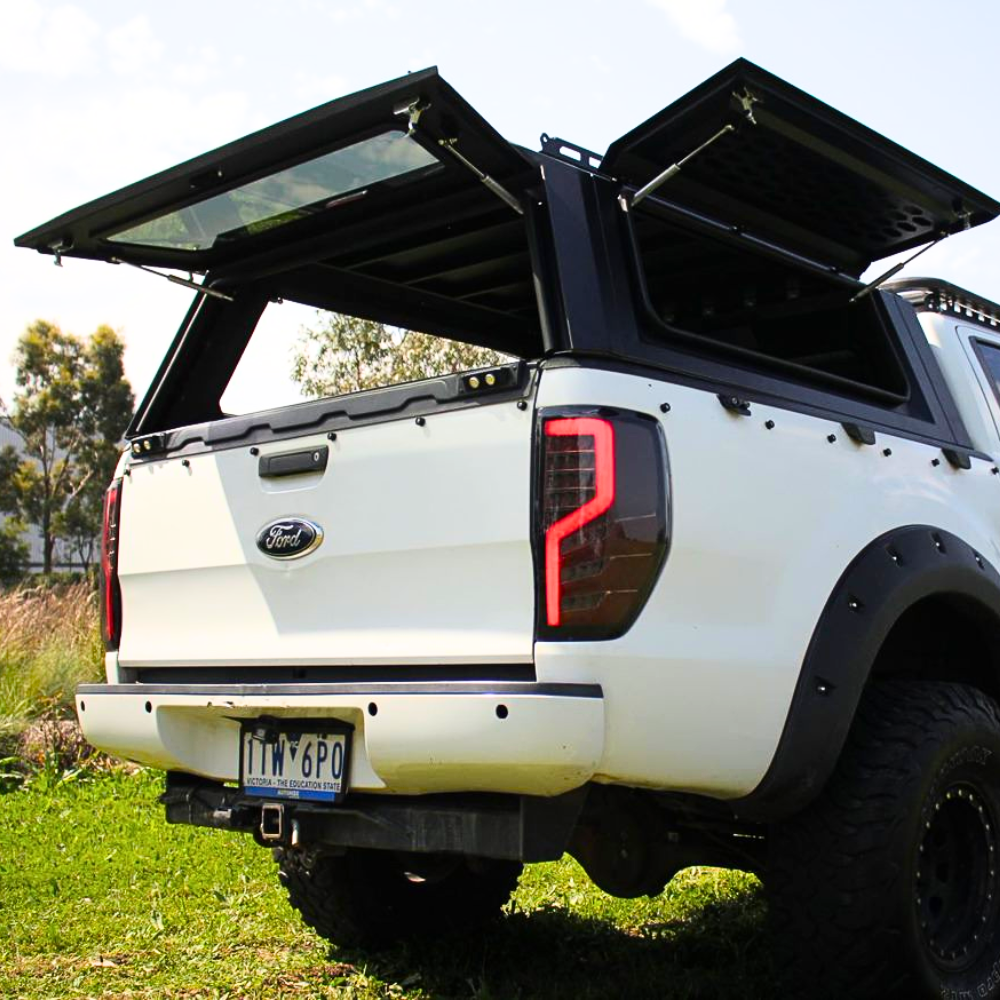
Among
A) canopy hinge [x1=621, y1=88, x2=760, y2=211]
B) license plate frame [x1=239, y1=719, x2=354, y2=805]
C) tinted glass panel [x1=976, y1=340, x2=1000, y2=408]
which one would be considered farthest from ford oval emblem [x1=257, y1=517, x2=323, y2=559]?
tinted glass panel [x1=976, y1=340, x2=1000, y2=408]

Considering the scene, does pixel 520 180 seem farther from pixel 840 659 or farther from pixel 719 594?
pixel 840 659

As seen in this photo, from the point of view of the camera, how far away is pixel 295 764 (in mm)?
3047

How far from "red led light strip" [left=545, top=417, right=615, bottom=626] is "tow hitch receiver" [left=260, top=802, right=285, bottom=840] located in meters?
0.96

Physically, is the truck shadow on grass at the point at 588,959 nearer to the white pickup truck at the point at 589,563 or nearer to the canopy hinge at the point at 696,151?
the white pickup truck at the point at 589,563

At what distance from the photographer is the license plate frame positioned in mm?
2938

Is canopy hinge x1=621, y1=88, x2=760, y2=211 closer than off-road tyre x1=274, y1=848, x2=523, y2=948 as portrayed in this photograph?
Yes

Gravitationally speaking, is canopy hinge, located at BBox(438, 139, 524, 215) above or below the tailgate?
above

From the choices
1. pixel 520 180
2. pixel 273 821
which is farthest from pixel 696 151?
pixel 273 821

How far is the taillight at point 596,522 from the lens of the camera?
255 centimetres

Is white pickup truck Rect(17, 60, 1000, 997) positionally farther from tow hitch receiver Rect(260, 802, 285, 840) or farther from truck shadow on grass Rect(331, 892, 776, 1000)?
truck shadow on grass Rect(331, 892, 776, 1000)

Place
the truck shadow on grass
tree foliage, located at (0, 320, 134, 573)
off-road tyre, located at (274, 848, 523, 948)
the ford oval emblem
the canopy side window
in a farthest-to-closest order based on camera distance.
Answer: tree foliage, located at (0, 320, 134, 573), off-road tyre, located at (274, 848, 523, 948), the canopy side window, the truck shadow on grass, the ford oval emblem

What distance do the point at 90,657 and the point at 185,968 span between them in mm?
4933

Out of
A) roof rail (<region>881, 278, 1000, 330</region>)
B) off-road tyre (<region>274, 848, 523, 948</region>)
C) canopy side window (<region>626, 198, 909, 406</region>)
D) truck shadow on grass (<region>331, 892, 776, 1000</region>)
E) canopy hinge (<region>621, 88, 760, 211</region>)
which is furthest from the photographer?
roof rail (<region>881, 278, 1000, 330</region>)

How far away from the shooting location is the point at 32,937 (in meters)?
4.34
